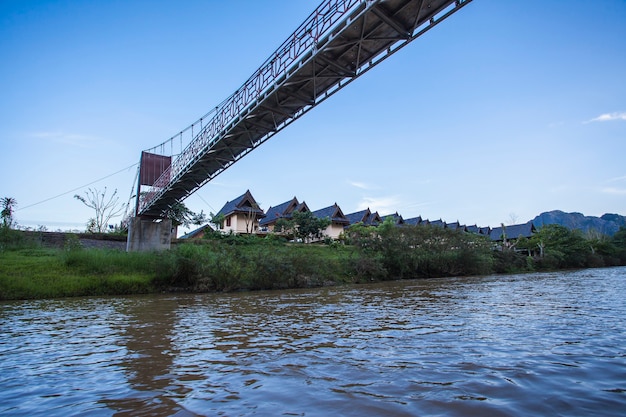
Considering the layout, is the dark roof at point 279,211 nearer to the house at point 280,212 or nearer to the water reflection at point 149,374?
the house at point 280,212

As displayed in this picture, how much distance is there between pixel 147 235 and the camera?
2459cm

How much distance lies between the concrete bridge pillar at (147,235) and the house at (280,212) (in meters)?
16.0

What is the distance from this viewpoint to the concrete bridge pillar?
23.9 meters

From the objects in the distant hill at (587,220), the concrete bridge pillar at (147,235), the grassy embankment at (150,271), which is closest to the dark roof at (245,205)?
the concrete bridge pillar at (147,235)

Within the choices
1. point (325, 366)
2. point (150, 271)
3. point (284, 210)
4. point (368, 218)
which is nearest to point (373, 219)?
point (368, 218)

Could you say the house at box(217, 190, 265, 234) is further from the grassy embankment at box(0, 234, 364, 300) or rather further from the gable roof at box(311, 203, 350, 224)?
the grassy embankment at box(0, 234, 364, 300)

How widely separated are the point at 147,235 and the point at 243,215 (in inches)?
659

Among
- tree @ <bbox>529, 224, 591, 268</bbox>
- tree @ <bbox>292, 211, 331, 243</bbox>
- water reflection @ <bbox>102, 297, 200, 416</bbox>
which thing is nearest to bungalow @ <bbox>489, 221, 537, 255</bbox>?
tree @ <bbox>529, 224, 591, 268</bbox>

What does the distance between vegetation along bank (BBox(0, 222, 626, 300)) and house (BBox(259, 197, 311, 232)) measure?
10.1m

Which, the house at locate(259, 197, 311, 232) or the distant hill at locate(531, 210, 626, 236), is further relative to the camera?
the distant hill at locate(531, 210, 626, 236)

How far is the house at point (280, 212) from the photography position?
4206 centimetres

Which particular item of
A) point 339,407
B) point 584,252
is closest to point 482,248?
point 584,252

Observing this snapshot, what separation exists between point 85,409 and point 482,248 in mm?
32827

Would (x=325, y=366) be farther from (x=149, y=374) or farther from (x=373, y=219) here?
(x=373, y=219)
